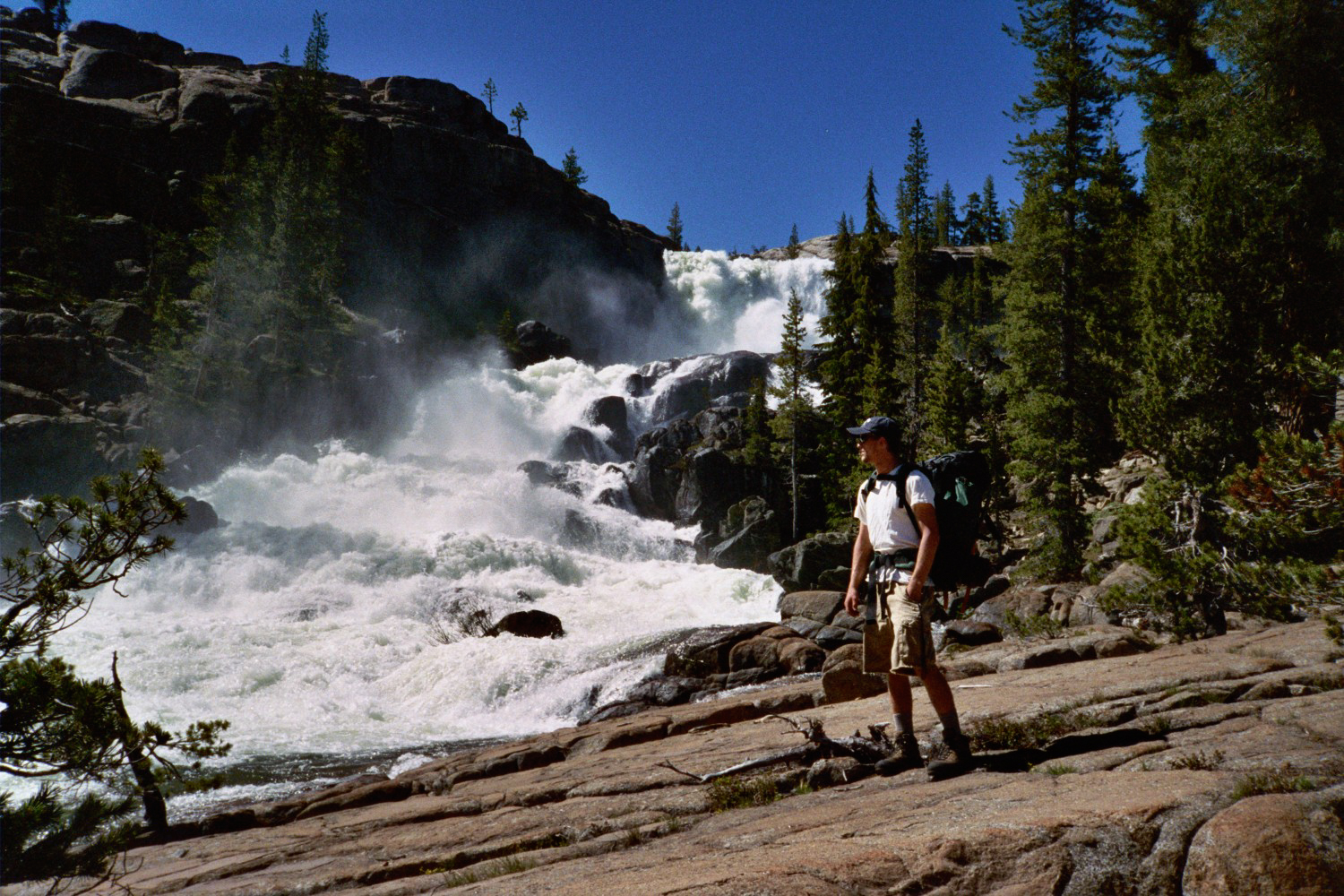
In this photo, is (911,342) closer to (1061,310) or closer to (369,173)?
(1061,310)

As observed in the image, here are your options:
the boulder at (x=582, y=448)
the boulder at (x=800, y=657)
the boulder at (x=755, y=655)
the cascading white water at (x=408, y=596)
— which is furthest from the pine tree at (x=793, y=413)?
the boulder at (x=800, y=657)

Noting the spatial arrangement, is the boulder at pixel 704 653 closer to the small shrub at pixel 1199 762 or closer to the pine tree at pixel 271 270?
the small shrub at pixel 1199 762

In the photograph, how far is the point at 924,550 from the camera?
4777 millimetres

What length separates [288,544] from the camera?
29.4 metres

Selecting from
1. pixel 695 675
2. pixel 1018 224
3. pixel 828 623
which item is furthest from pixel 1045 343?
pixel 695 675

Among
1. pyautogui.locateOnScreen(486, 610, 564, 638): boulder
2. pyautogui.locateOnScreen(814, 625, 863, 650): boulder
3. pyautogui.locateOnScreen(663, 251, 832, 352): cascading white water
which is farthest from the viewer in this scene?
pyautogui.locateOnScreen(663, 251, 832, 352): cascading white water

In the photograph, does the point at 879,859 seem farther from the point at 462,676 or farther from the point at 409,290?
the point at 409,290

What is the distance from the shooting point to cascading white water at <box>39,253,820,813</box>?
1689 centimetres

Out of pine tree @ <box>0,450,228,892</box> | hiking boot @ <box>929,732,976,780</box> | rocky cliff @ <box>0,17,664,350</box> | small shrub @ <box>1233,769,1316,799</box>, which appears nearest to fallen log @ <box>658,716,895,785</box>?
hiking boot @ <box>929,732,976,780</box>

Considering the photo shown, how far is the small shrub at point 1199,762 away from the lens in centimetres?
405

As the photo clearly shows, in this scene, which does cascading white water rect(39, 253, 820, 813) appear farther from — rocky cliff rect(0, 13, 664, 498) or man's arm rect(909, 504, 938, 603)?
man's arm rect(909, 504, 938, 603)

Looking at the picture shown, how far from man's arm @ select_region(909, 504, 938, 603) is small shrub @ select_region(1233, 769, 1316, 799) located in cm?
180

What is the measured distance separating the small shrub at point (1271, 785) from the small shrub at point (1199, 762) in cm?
47

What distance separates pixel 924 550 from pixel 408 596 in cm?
2381
